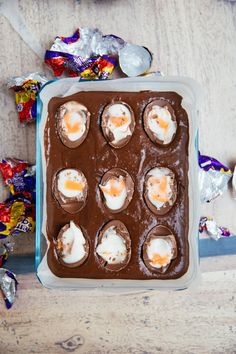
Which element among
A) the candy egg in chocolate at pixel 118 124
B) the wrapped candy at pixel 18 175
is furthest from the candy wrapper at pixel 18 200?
the candy egg in chocolate at pixel 118 124

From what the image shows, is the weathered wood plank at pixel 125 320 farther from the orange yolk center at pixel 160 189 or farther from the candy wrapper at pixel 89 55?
the candy wrapper at pixel 89 55

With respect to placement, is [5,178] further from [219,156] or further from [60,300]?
[219,156]

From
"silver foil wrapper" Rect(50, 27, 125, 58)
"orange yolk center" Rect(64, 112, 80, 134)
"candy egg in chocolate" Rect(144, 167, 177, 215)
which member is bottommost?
"candy egg in chocolate" Rect(144, 167, 177, 215)

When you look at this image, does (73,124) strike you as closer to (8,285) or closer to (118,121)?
(118,121)

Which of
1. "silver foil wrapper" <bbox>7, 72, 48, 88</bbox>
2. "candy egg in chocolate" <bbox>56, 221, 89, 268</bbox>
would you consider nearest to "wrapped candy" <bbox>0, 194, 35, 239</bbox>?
Answer: "candy egg in chocolate" <bbox>56, 221, 89, 268</bbox>

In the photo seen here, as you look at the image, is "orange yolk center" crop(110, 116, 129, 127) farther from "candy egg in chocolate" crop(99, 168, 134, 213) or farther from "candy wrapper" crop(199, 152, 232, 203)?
"candy wrapper" crop(199, 152, 232, 203)

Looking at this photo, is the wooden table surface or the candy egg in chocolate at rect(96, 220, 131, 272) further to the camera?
the wooden table surface

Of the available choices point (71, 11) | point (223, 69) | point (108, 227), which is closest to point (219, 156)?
point (223, 69)
